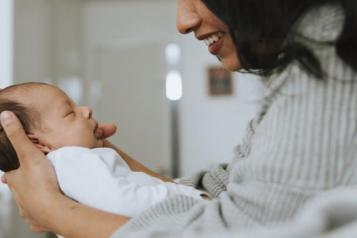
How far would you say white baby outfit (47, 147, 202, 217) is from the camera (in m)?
0.81

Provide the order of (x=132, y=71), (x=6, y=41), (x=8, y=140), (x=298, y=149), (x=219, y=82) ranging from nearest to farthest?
(x=298, y=149), (x=8, y=140), (x=6, y=41), (x=219, y=82), (x=132, y=71)

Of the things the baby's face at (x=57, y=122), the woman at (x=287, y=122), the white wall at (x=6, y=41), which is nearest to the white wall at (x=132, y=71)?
the white wall at (x=6, y=41)

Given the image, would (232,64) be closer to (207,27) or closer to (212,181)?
(207,27)

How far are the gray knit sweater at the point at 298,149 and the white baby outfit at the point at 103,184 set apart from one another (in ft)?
0.52

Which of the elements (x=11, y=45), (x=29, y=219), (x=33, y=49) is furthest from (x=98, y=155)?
(x=33, y=49)

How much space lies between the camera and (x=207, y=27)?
2.88 ft

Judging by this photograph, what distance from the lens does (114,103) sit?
407cm

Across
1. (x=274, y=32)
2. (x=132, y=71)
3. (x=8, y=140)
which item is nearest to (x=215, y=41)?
(x=274, y=32)

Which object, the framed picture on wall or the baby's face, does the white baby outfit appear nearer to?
the baby's face

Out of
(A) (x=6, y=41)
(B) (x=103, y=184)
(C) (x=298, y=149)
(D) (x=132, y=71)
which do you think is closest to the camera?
(C) (x=298, y=149)

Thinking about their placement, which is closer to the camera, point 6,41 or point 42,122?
point 42,122

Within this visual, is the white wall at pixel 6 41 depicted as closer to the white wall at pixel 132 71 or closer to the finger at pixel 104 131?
the white wall at pixel 132 71

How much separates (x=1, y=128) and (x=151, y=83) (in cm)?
310

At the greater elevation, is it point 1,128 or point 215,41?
point 215,41
